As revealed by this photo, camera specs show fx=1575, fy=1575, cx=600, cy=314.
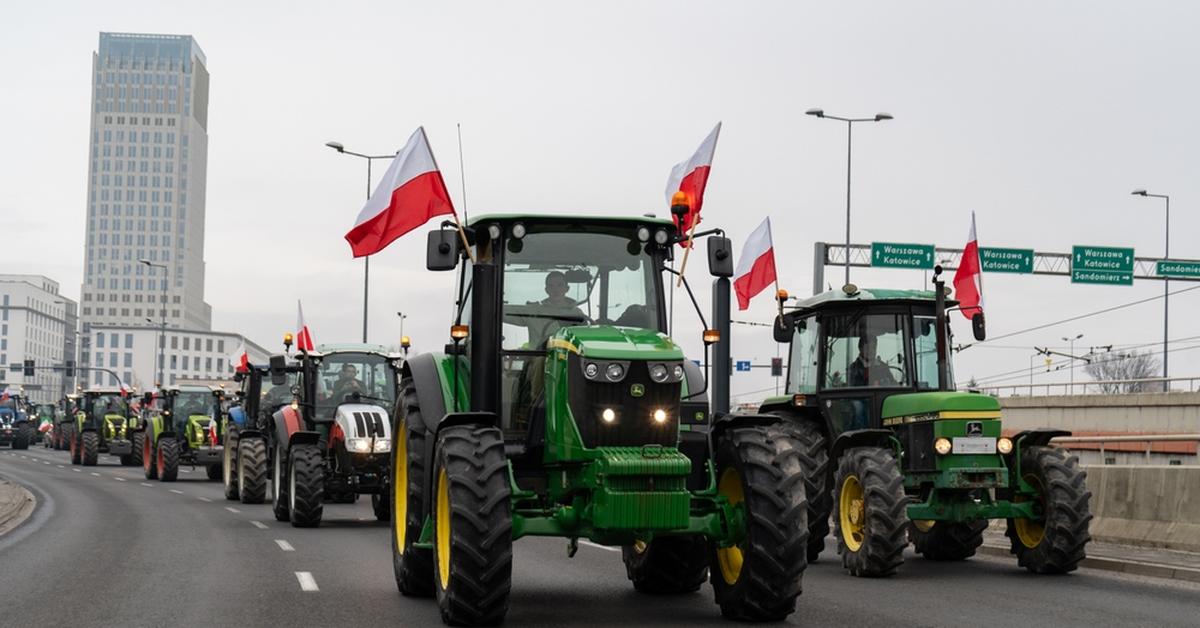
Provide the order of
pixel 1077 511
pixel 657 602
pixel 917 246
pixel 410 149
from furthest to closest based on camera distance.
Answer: pixel 917 246 < pixel 1077 511 < pixel 410 149 < pixel 657 602

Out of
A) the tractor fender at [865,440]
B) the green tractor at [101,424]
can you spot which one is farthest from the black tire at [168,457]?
the tractor fender at [865,440]

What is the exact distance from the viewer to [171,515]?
24.5m

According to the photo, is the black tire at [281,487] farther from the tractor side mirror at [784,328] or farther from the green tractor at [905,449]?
the tractor side mirror at [784,328]

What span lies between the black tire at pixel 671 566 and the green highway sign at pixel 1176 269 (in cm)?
3881

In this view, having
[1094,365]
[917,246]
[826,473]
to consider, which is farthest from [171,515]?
[1094,365]

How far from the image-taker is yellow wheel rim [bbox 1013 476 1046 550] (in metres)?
15.2

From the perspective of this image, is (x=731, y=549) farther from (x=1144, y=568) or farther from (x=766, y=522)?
(x=1144, y=568)

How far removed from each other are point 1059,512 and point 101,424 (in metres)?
45.9

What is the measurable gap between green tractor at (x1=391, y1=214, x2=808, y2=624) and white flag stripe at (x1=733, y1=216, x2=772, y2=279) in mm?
11295

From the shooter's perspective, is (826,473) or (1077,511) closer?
(1077,511)

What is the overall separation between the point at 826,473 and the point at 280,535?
7.40 m

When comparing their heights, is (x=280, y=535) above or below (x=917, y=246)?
below

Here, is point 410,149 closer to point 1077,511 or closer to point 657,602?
point 657,602

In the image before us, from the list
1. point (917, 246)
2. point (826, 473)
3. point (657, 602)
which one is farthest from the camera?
point (917, 246)
